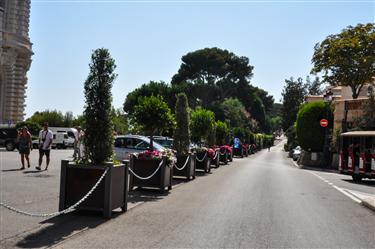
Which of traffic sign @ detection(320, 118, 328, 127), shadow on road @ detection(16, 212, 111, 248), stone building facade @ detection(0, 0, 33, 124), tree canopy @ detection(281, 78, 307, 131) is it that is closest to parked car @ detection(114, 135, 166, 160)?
shadow on road @ detection(16, 212, 111, 248)

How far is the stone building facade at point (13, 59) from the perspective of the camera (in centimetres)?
4856

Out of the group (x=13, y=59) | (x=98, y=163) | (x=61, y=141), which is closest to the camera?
(x=98, y=163)

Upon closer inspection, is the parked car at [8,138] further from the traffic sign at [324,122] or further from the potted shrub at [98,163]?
the potted shrub at [98,163]

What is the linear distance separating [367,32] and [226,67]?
1891 inches

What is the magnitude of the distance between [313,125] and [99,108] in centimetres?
3341

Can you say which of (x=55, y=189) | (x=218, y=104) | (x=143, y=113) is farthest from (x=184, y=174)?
(x=218, y=104)

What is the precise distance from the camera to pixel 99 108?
9914mm

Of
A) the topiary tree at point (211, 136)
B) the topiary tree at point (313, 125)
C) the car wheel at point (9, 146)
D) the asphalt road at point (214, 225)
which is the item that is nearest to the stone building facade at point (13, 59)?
Answer: the car wheel at point (9, 146)

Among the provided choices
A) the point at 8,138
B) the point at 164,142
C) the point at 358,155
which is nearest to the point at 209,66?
the point at 8,138

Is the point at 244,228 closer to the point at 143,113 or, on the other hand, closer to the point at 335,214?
the point at 335,214

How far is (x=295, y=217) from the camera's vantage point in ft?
34.2

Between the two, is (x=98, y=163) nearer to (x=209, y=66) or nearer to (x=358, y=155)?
(x=358, y=155)

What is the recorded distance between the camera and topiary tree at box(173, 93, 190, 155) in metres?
19.1

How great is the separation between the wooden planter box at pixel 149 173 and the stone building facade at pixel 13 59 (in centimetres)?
3691
